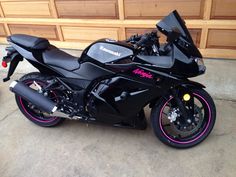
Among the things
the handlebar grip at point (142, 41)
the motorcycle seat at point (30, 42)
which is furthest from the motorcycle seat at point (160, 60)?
the motorcycle seat at point (30, 42)

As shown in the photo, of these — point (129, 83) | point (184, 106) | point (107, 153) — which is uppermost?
point (129, 83)

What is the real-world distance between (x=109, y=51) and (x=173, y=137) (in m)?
1.11

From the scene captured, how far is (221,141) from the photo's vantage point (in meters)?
2.76

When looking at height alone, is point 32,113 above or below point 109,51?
below

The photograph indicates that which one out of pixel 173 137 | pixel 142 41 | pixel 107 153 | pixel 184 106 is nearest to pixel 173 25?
pixel 142 41

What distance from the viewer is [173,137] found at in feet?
8.79

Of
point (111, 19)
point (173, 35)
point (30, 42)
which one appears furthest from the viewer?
point (111, 19)

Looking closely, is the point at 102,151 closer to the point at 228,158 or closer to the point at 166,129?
the point at 166,129

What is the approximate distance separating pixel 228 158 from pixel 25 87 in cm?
229

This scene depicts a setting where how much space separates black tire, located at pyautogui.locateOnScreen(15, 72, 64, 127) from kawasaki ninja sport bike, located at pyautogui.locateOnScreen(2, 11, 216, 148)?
16 millimetres

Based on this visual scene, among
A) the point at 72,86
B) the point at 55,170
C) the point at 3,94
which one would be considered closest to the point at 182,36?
the point at 72,86

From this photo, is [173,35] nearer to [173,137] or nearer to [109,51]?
[109,51]

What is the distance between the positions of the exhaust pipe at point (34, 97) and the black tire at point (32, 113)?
110mm

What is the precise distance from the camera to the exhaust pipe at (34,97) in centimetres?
279
